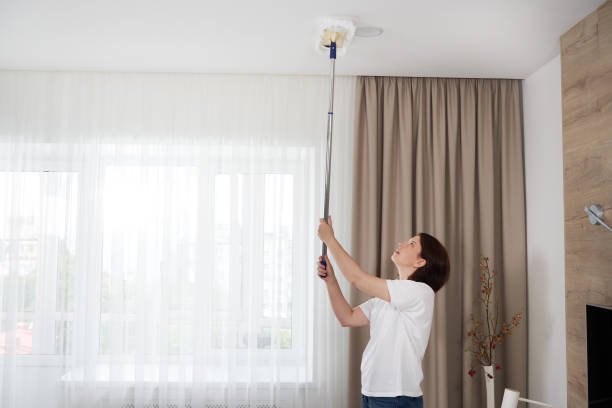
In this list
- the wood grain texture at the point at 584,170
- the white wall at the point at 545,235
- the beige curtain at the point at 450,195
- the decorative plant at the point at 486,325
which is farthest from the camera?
the beige curtain at the point at 450,195

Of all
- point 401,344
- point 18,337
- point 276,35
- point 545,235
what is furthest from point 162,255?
point 545,235

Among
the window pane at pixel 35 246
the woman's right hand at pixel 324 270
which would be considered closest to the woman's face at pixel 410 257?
the woman's right hand at pixel 324 270

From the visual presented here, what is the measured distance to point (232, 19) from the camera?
7.75ft

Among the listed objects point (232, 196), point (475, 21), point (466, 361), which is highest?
point (475, 21)

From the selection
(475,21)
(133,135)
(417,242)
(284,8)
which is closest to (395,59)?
(475,21)

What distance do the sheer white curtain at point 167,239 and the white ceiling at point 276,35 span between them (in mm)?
243

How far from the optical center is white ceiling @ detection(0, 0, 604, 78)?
2.23 meters

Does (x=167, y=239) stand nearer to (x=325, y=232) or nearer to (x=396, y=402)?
(x=325, y=232)

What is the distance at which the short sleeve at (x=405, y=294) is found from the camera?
2129 millimetres

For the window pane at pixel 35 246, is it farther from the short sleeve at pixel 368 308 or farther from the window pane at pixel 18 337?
the short sleeve at pixel 368 308

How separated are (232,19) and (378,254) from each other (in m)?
1.68

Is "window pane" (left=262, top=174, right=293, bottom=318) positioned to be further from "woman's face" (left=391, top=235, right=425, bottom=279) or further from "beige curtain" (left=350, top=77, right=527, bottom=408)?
"woman's face" (left=391, top=235, right=425, bottom=279)

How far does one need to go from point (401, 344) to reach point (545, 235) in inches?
51.4

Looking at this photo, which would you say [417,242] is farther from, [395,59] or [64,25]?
[64,25]
